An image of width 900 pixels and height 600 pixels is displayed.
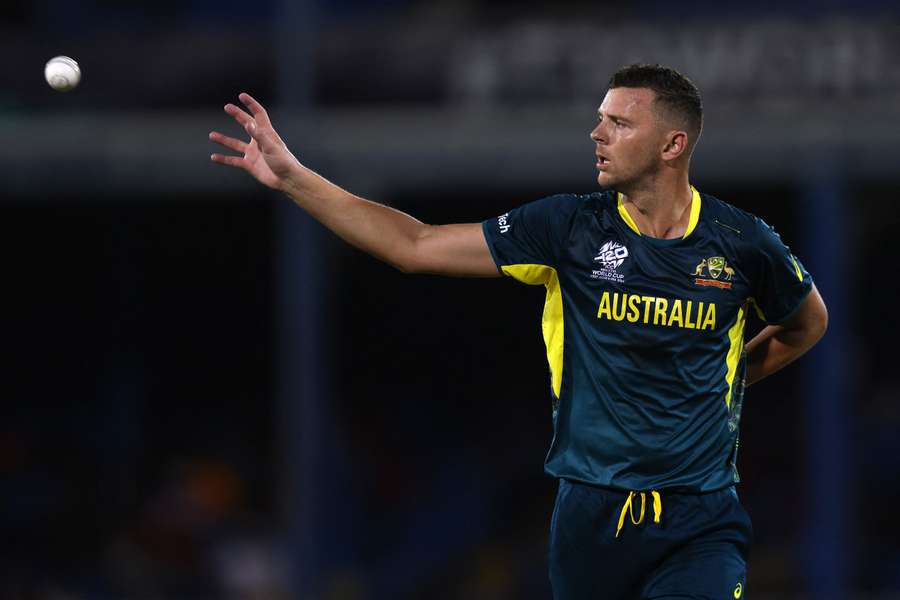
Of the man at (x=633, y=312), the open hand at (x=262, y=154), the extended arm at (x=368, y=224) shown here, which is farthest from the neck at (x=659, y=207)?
the open hand at (x=262, y=154)

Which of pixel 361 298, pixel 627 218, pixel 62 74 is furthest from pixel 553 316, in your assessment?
pixel 361 298

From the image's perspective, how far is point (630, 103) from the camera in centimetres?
469

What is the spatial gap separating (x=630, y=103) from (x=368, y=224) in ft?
2.85

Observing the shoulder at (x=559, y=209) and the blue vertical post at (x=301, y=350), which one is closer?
the shoulder at (x=559, y=209)

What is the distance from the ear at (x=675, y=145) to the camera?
473 centimetres

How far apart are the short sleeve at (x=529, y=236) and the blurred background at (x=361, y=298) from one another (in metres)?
6.19

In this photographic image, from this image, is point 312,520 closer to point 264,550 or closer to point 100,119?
point 264,550

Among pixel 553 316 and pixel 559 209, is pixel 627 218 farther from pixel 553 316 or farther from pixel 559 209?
pixel 553 316

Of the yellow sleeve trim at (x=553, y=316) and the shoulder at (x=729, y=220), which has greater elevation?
the shoulder at (x=729, y=220)

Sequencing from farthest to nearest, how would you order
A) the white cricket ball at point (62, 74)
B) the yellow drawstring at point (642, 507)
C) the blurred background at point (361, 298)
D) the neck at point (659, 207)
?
1. the blurred background at point (361, 298)
2. the white cricket ball at point (62, 74)
3. the neck at point (659, 207)
4. the yellow drawstring at point (642, 507)

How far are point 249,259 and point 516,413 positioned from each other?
296cm

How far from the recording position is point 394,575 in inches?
488

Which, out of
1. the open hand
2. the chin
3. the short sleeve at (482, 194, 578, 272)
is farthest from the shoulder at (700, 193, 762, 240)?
the open hand

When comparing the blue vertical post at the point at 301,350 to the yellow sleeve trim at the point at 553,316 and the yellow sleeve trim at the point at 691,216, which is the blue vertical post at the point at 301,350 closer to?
the yellow sleeve trim at the point at 553,316
